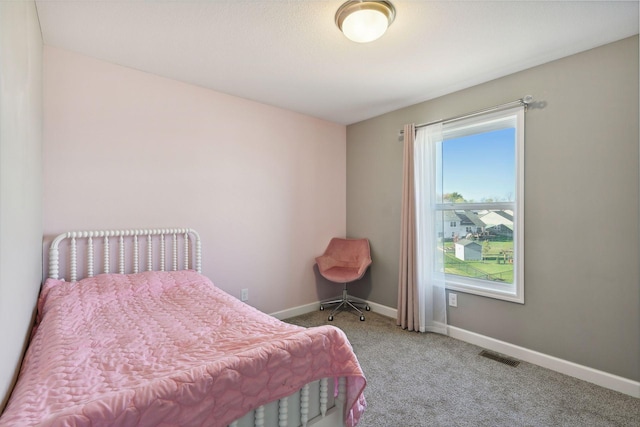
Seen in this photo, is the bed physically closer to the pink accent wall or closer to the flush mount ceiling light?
the pink accent wall

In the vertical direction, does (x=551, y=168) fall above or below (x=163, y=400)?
above

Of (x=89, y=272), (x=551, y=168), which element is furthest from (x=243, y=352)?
(x=551, y=168)

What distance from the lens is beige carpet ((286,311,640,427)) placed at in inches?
68.3

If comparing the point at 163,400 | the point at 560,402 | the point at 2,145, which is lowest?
the point at 560,402

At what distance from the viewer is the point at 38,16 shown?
1.80m

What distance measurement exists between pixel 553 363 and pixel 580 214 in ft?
3.83

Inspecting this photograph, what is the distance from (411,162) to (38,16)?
10.1 ft

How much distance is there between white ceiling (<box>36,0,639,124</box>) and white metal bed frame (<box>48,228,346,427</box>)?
140 centimetres

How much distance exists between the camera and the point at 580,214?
2166 millimetres

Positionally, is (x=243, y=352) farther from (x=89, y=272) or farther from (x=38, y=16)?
(x=38, y=16)

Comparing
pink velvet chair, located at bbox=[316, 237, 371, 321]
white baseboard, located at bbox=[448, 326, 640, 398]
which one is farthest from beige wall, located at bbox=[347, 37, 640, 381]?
pink velvet chair, located at bbox=[316, 237, 371, 321]

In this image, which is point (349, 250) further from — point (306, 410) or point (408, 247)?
point (306, 410)

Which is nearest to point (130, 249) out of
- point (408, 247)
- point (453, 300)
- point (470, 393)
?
point (408, 247)

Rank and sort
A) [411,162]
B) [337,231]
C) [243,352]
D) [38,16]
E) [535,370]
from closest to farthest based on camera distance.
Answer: [243,352]
[38,16]
[535,370]
[411,162]
[337,231]
